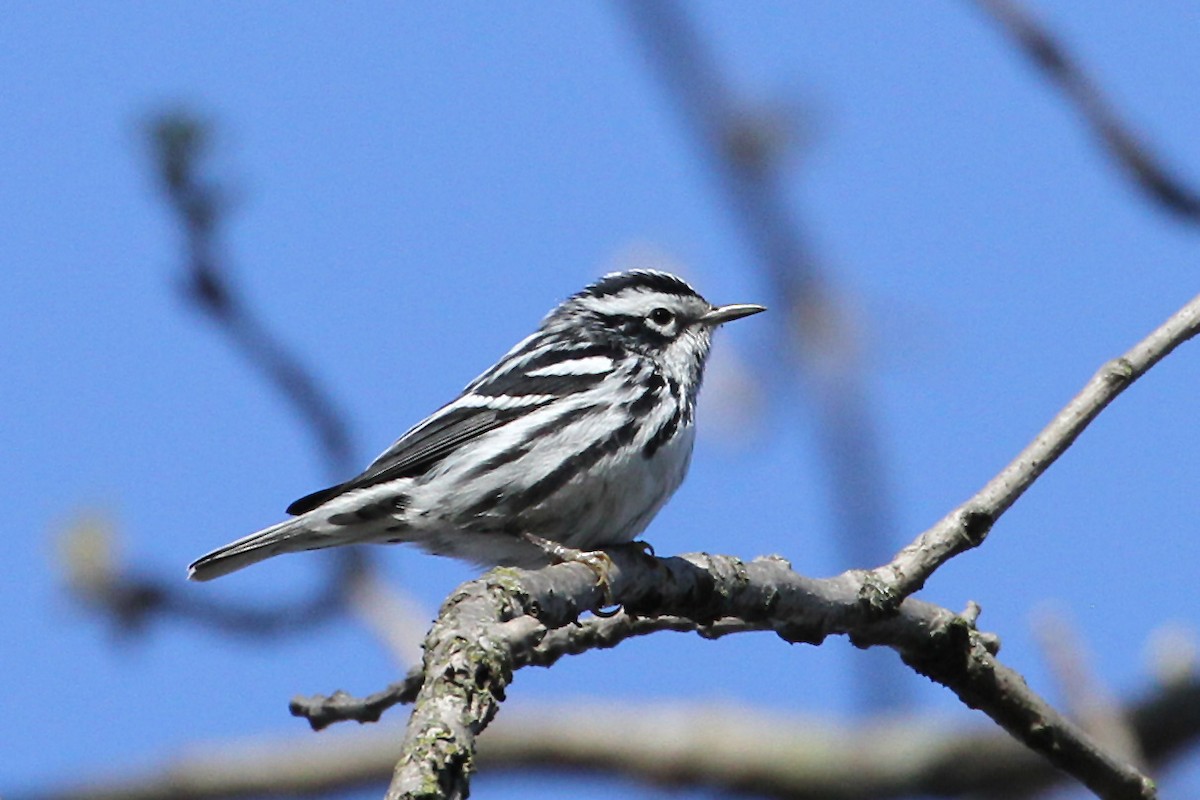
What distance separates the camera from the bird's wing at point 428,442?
209 inches

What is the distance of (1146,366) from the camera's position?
371 cm

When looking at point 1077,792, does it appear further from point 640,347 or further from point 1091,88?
point 1091,88

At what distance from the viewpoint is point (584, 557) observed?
4.17 m

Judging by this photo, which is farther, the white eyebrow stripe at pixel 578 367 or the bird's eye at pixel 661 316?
the bird's eye at pixel 661 316

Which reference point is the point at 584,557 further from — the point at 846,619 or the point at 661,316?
the point at 661,316

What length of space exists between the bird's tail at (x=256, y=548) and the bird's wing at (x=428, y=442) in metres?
0.08

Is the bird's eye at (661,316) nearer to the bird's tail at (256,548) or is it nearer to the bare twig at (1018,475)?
the bird's tail at (256,548)

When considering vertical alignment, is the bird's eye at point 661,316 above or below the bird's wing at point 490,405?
above

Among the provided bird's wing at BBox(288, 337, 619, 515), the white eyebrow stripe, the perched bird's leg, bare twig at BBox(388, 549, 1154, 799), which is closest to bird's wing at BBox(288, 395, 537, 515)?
bird's wing at BBox(288, 337, 619, 515)

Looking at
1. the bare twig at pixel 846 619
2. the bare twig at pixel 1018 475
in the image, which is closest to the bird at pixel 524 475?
the bare twig at pixel 846 619

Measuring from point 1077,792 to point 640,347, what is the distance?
7.66 ft

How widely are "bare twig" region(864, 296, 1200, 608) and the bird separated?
125cm

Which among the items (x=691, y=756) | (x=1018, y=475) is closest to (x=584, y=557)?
(x=1018, y=475)

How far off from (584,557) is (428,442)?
1518 mm
